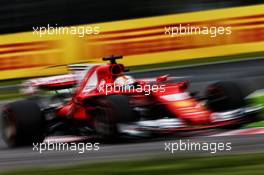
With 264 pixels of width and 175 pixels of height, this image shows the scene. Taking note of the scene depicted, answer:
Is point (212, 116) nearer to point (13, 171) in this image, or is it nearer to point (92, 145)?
point (92, 145)

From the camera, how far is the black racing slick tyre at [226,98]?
8.53 metres

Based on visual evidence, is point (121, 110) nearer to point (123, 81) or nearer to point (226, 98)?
point (123, 81)

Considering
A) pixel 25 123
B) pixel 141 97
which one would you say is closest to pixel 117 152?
pixel 141 97

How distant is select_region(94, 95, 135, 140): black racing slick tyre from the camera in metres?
7.68

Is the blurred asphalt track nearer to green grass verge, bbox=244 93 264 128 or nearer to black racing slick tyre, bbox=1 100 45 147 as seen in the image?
black racing slick tyre, bbox=1 100 45 147

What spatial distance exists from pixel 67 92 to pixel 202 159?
365 centimetres

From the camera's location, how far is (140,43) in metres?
15.7

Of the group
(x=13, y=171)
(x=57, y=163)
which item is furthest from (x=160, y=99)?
(x=13, y=171)

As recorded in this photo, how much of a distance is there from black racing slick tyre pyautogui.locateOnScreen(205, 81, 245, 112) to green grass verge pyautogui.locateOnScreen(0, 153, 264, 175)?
2.29 m

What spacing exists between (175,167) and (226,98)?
279cm

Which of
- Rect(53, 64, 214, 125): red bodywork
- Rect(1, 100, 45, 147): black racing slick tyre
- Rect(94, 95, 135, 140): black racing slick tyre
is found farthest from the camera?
Rect(1, 100, 45, 147): black racing slick tyre

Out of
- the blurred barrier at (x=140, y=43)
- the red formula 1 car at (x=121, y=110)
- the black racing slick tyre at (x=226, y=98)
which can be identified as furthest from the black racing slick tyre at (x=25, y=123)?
the blurred barrier at (x=140, y=43)

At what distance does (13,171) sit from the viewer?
631 centimetres

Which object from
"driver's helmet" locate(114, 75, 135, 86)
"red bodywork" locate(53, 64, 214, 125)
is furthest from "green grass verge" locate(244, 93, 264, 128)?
"driver's helmet" locate(114, 75, 135, 86)
